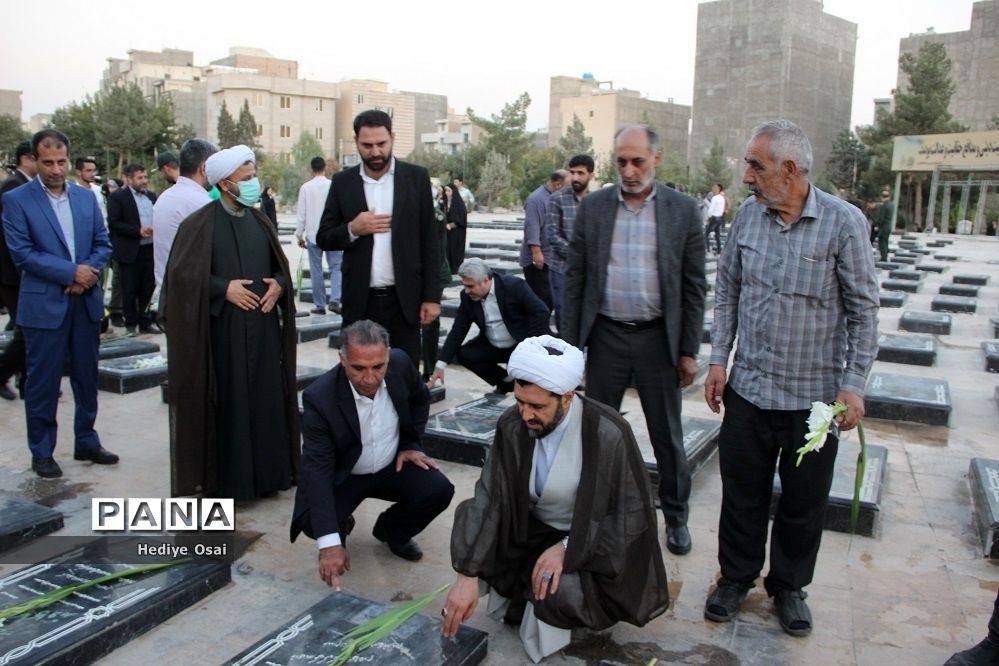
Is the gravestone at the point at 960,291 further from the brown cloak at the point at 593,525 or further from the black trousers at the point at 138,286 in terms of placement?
the brown cloak at the point at 593,525

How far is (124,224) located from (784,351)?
6740mm

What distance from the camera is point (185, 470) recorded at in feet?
13.0

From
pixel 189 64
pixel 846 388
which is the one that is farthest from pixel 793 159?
pixel 189 64

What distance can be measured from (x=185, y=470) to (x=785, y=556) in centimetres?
265

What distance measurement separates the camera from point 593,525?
106 inches

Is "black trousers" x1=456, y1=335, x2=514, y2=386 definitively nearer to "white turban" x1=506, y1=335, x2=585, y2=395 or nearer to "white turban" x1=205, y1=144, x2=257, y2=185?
"white turban" x1=205, y1=144, x2=257, y2=185

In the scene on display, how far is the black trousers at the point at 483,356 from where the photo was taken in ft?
19.3

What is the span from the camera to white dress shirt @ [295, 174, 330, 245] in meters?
8.84

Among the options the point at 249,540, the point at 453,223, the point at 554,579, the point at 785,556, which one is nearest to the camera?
the point at 554,579

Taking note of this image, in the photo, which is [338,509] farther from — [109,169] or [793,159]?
[109,169]

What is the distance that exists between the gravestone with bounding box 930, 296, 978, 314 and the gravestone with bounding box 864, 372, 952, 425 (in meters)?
→ 5.88

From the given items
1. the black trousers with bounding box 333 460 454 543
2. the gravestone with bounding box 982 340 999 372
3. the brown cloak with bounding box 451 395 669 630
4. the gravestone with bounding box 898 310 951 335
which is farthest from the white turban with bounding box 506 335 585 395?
the gravestone with bounding box 898 310 951 335

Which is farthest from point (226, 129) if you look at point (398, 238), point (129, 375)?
point (398, 238)

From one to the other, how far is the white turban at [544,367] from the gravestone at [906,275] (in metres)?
13.5
